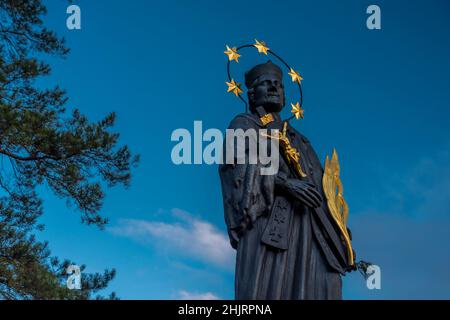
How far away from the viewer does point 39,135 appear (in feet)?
34.5

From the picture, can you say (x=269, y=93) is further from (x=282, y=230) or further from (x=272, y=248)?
(x=272, y=248)

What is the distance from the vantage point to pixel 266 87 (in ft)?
26.6

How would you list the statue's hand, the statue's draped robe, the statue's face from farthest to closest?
the statue's face
the statue's hand
the statue's draped robe

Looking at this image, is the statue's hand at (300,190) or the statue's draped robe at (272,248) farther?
the statue's hand at (300,190)

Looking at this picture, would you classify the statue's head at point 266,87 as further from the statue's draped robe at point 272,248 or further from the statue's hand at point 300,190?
the statue's hand at point 300,190

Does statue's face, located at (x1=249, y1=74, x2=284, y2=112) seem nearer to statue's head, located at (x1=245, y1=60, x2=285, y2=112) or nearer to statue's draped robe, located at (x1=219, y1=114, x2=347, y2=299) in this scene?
statue's head, located at (x1=245, y1=60, x2=285, y2=112)

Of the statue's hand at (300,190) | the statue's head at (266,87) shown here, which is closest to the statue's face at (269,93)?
the statue's head at (266,87)

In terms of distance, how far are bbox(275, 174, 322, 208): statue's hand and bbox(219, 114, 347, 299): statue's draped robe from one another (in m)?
0.11

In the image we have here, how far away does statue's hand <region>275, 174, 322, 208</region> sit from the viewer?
24.2ft

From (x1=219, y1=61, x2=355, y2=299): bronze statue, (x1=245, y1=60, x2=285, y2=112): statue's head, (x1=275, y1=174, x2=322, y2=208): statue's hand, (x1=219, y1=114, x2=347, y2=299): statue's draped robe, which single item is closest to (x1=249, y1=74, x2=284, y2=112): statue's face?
(x1=245, y1=60, x2=285, y2=112): statue's head

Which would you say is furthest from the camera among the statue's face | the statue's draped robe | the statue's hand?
the statue's face

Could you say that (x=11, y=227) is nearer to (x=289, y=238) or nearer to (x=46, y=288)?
(x=46, y=288)

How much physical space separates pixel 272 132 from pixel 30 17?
6.33m

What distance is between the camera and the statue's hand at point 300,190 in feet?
24.2
